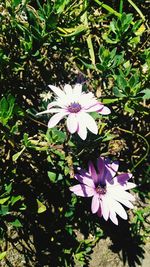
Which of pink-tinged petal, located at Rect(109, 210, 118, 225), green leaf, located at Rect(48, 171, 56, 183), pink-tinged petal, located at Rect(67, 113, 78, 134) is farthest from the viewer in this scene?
green leaf, located at Rect(48, 171, 56, 183)

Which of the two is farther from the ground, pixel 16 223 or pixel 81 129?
pixel 81 129

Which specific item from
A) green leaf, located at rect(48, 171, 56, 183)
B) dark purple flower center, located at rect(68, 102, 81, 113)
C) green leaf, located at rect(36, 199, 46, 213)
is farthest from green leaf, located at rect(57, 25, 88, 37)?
green leaf, located at rect(36, 199, 46, 213)

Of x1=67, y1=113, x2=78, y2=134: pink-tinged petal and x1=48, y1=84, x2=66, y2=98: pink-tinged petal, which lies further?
x1=48, y1=84, x2=66, y2=98: pink-tinged petal

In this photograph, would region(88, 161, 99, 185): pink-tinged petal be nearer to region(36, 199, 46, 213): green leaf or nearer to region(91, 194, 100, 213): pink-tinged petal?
region(91, 194, 100, 213): pink-tinged petal

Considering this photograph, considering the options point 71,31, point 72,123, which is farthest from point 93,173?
point 71,31

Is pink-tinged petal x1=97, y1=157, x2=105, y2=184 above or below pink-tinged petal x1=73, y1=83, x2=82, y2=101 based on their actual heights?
below

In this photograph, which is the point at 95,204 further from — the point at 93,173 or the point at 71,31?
the point at 71,31
